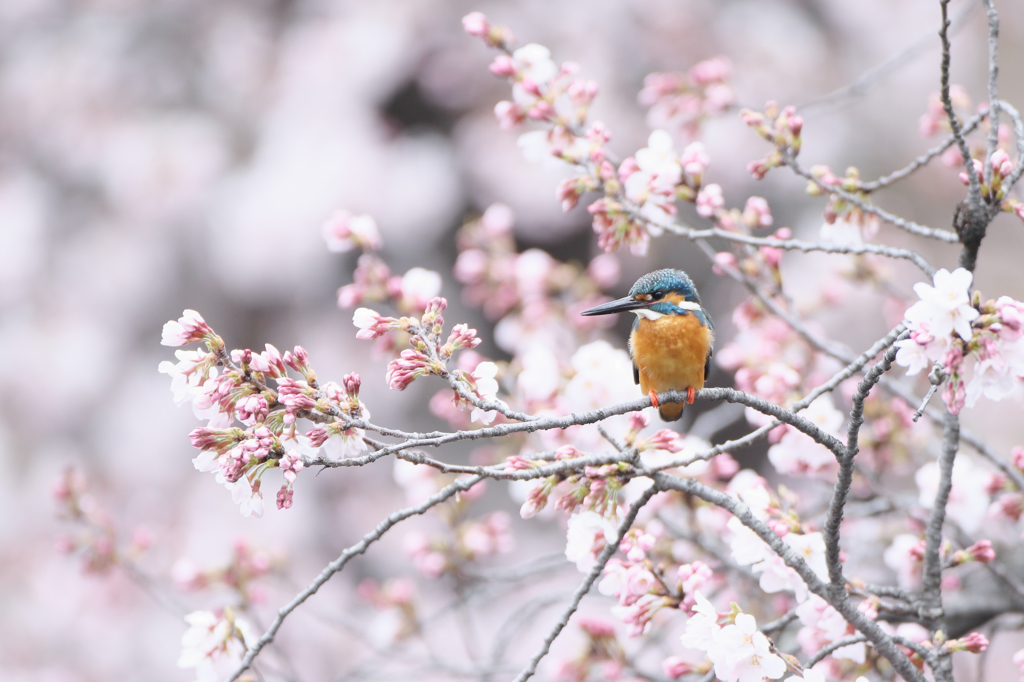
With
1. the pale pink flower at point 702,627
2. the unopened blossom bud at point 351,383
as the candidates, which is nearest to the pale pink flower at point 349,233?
the unopened blossom bud at point 351,383

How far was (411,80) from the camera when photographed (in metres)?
4.11

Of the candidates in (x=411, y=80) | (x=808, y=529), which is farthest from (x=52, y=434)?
(x=808, y=529)

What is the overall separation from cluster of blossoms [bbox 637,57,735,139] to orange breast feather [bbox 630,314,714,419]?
708mm

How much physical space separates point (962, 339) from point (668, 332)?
0.97 meters

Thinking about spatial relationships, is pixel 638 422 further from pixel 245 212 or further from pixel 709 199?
pixel 245 212

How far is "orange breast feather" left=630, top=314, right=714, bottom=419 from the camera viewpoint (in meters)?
2.11

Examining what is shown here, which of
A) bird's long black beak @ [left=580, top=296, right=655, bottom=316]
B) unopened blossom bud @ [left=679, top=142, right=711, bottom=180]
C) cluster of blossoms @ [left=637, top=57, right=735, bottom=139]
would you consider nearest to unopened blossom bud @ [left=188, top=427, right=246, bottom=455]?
bird's long black beak @ [left=580, top=296, right=655, bottom=316]

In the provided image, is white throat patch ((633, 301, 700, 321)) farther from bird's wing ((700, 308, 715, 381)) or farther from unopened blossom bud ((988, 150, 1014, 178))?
unopened blossom bud ((988, 150, 1014, 178))

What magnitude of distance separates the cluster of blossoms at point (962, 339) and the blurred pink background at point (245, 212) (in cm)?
292

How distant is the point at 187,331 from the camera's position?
1.31 metres

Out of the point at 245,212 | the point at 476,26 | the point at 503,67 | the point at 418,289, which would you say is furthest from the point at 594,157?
the point at 245,212

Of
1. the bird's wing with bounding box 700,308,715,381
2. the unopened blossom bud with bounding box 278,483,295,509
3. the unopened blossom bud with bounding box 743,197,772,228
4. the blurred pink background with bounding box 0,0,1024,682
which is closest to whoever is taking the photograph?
the unopened blossom bud with bounding box 278,483,295,509

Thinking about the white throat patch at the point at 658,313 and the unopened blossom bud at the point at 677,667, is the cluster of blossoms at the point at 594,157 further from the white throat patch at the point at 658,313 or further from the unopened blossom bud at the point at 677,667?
the unopened blossom bud at the point at 677,667

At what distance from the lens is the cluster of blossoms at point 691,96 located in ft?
7.91
